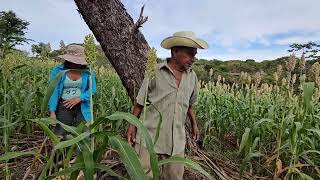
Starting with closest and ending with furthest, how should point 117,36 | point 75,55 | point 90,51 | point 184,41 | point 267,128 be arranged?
point 90,51, point 184,41, point 75,55, point 117,36, point 267,128

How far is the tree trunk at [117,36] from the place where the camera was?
352 cm

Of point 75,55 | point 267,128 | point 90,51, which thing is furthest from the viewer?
point 267,128

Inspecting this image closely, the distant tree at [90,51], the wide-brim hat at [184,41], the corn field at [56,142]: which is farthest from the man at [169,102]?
the distant tree at [90,51]

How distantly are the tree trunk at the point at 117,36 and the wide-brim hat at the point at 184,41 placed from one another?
0.68m

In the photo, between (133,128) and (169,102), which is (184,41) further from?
(133,128)

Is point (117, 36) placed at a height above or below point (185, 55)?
above

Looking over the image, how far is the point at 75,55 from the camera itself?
332 cm

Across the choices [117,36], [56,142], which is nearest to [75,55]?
[117,36]

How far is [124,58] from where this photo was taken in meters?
3.56

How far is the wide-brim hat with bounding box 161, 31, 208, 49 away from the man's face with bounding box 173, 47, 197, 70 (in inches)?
2.0

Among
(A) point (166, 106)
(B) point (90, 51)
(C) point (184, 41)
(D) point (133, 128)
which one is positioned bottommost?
(D) point (133, 128)

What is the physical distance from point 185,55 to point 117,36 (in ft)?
3.02

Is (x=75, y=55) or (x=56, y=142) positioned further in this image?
(x=75, y=55)

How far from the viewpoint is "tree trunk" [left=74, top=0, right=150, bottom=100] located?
3.52m
